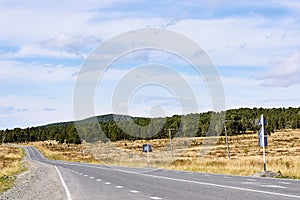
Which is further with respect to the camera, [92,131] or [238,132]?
[238,132]

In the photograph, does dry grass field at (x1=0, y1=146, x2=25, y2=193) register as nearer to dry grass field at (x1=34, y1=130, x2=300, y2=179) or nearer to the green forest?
the green forest

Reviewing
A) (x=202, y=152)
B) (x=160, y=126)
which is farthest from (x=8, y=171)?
(x=160, y=126)

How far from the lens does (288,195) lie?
1623cm

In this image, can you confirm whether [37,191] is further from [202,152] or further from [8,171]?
[202,152]

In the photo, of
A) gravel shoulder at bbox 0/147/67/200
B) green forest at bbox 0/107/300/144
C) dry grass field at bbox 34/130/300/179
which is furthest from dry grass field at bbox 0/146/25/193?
dry grass field at bbox 34/130/300/179

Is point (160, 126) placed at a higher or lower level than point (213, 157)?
higher

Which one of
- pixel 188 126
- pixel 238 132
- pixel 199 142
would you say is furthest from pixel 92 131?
pixel 238 132

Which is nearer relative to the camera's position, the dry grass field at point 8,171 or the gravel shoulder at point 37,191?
the gravel shoulder at point 37,191

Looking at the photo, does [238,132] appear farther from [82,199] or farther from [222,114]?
[82,199]

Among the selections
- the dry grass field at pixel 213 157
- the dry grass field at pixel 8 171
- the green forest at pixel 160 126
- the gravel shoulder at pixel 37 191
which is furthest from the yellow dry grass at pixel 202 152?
the dry grass field at pixel 8 171

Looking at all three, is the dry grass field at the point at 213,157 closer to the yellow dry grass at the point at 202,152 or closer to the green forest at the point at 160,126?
the yellow dry grass at the point at 202,152

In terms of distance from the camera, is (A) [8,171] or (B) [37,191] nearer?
(B) [37,191]

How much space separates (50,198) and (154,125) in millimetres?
92337

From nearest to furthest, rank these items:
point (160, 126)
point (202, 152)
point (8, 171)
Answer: point (8, 171) < point (202, 152) < point (160, 126)
